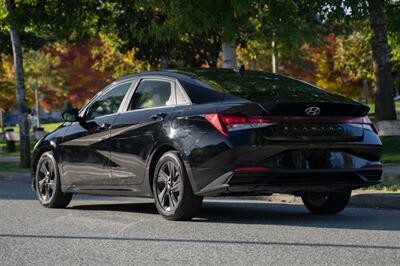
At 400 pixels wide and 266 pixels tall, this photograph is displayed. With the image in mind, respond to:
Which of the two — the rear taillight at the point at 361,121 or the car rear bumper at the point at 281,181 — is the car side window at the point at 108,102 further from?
the rear taillight at the point at 361,121

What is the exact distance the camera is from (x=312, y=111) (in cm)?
822

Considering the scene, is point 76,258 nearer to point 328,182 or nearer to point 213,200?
point 328,182

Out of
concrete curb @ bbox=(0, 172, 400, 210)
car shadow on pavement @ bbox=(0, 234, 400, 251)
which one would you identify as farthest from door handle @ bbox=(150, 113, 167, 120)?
concrete curb @ bbox=(0, 172, 400, 210)

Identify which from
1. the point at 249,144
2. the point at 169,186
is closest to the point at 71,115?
the point at 169,186

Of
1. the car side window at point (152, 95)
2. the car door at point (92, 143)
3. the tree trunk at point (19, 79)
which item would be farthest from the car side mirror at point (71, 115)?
the tree trunk at point (19, 79)

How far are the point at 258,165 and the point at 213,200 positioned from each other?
12.9 feet

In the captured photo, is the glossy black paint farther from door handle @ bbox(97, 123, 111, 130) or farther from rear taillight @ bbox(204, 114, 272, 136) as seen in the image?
door handle @ bbox(97, 123, 111, 130)

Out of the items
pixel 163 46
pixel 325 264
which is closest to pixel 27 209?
pixel 325 264

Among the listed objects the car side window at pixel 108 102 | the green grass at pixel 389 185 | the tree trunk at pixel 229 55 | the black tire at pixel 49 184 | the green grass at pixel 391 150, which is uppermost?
the tree trunk at pixel 229 55

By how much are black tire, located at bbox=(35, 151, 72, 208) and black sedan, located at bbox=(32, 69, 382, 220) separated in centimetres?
101

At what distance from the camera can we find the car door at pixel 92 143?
385 inches

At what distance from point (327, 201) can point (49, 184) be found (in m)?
3.64

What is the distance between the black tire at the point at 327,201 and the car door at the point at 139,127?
1.89 meters

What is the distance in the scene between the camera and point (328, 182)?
327 inches
